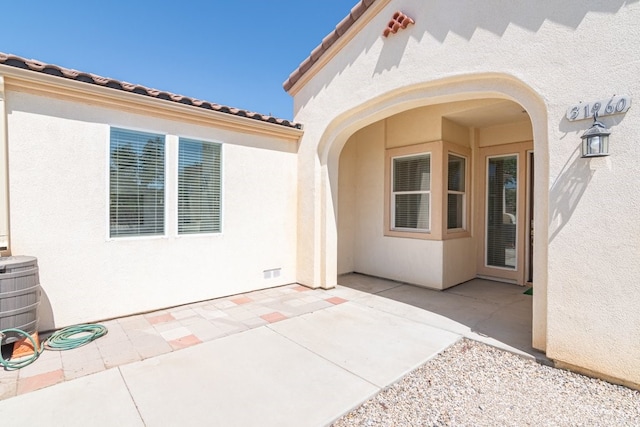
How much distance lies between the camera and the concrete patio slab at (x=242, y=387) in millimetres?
3107

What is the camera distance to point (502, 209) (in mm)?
8875

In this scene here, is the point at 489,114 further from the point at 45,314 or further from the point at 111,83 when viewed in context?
the point at 45,314

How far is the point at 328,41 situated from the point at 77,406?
8.02 metres

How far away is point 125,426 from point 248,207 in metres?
5.16

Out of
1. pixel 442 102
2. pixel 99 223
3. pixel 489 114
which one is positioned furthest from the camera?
pixel 489 114

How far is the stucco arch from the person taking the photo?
435 cm

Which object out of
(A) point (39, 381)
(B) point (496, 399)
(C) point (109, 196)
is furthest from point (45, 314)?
(B) point (496, 399)

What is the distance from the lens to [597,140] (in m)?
3.65

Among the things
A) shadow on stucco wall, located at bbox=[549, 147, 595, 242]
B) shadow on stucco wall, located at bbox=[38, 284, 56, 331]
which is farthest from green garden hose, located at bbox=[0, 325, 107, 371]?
shadow on stucco wall, located at bbox=[549, 147, 595, 242]

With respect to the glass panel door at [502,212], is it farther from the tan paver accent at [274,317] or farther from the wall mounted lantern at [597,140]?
the tan paver accent at [274,317]

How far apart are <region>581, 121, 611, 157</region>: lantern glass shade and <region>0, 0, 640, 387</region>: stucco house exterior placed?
117mm

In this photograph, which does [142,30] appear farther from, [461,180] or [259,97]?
[461,180]

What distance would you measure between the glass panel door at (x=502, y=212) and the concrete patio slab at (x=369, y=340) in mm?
4841

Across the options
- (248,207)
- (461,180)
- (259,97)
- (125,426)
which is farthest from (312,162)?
(259,97)
